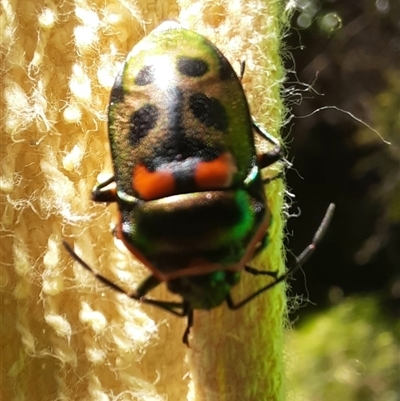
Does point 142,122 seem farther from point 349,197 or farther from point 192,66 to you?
point 349,197

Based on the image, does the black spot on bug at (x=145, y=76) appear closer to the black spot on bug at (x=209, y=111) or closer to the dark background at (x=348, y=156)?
the black spot on bug at (x=209, y=111)

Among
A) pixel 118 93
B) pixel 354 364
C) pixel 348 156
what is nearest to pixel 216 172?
pixel 118 93

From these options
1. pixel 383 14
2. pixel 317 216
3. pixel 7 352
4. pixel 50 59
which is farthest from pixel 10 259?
pixel 383 14

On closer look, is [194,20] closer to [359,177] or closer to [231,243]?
[231,243]

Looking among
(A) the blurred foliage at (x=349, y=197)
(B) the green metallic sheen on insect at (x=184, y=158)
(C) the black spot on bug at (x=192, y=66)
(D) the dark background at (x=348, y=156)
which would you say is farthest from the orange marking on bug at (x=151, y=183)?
(D) the dark background at (x=348, y=156)

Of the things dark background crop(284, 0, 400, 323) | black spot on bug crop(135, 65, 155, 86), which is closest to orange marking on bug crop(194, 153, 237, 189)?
black spot on bug crop(135, 65, 155, 86)

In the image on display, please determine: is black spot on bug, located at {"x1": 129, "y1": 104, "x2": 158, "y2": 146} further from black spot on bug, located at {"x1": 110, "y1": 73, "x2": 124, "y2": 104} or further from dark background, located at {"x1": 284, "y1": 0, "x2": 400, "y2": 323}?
dark background, located at {"x1": 284, "y1": 0, "x2": 400, "y2": 323}
